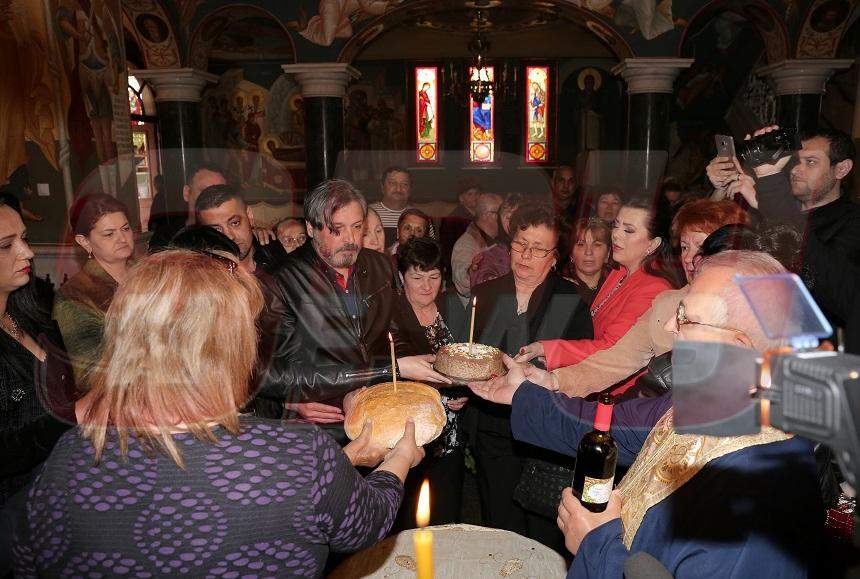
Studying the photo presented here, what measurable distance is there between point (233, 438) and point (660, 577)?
92cm

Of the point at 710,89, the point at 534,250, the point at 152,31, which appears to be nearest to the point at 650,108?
the point at 710,89

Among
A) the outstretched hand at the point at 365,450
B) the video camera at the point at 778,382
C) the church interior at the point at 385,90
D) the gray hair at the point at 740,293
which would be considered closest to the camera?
the video camera at the point at 778,382

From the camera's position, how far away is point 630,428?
2.21 m

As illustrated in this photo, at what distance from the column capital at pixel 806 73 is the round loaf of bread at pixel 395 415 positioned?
10.7 meters

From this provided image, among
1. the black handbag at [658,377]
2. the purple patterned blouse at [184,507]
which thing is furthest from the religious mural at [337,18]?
the purple patterned blouse at [184,507]

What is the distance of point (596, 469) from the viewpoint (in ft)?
6.00

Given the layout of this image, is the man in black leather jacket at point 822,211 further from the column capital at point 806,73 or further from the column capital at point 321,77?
the column capital at point 321,77

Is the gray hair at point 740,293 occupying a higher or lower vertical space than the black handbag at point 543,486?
higher

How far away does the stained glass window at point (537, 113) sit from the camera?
14.6 m

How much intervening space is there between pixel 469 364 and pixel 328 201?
45.2 inches

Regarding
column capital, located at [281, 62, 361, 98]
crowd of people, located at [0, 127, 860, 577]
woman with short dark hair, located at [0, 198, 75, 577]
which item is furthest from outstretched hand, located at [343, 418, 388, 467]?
column capital, located at [281, 62, 361, 98]

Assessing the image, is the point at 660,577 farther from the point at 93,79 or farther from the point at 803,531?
the point at 93,79

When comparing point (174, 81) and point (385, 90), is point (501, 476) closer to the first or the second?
point (174, 81)

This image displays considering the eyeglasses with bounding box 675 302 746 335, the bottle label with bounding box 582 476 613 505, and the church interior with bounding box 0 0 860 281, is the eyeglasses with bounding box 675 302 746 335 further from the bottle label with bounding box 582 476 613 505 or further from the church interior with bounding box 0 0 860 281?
the church interior with bounding box 0 0 860 281
